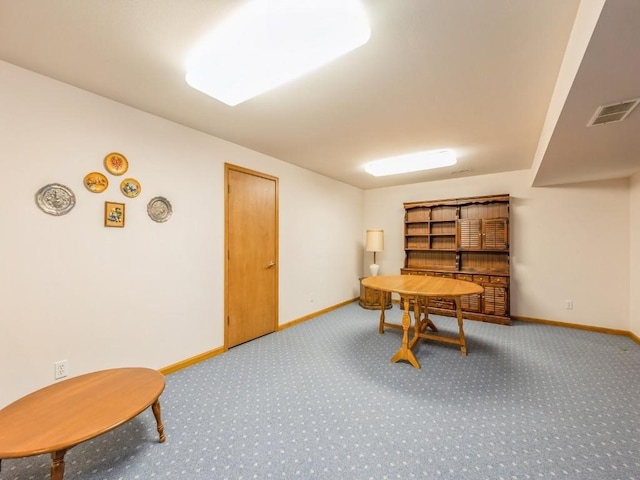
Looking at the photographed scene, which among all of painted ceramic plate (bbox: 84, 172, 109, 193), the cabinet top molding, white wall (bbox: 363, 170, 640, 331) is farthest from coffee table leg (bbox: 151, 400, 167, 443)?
white wall (bbox: 363, 170, 640, 331)

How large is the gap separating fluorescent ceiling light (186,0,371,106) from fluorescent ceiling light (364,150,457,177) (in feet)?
7.37

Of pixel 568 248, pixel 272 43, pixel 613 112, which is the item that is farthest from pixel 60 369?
pixel 568 248

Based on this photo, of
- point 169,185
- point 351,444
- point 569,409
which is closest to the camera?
point 351,444

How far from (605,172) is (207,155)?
4758 mm

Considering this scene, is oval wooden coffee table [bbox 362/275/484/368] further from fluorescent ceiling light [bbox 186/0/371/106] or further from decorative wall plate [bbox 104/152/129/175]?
decorative wall plate [bbox 104/152/129/175]

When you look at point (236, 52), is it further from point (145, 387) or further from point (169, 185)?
point (145, 387)

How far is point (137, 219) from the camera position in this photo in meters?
2.38

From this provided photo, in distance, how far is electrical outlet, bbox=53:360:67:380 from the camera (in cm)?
196

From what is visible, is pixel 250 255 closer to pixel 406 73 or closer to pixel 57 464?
pixel 57 464

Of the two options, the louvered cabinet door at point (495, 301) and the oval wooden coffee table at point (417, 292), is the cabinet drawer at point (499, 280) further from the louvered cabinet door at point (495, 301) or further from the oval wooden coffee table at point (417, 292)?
the oval wooden coffee table at point (417, 292)

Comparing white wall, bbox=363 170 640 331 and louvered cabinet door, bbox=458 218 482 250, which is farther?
louvered cabinet door, bbox=458 218 482 250

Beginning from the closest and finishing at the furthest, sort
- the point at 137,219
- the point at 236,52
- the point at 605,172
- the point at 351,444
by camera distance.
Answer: the point at 236,52, the point at 351,444, the point at 137,219, the point at 605,172

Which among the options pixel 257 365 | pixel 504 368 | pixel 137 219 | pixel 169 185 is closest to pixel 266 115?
pixel 169 185

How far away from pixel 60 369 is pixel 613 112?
4.29m
